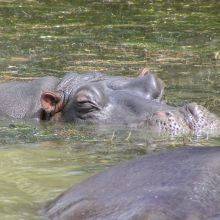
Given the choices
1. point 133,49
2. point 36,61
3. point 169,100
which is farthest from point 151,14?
point 169,100

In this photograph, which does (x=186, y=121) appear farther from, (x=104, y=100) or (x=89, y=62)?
(x=89, y=62)

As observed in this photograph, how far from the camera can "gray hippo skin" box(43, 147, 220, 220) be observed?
11.4ft

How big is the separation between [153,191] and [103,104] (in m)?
4.09

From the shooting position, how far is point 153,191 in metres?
3.75

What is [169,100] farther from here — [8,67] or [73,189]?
[73,189]

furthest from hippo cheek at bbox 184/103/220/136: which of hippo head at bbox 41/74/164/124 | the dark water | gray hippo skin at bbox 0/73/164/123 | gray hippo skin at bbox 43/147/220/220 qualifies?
gray hippo skin at bbox 43/147/220/220

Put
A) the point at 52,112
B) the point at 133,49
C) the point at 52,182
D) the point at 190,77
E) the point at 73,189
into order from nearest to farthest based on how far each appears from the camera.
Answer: the point at 73,189 → the point at 52,182 → the point at 52,112 → the point at 190,77 → the point at 133,49

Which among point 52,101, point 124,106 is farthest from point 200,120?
point 52,101

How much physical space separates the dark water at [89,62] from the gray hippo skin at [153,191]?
1.77 ft

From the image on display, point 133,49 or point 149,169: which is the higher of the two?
point 149,169

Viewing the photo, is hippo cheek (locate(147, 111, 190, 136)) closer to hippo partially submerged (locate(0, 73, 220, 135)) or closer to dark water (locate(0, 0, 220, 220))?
hippo partially submerged (locate(0, 73, 220, 135))

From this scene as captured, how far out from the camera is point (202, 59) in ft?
36.1

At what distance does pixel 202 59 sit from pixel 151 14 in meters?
5.17

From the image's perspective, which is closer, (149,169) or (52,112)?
(149,169)
